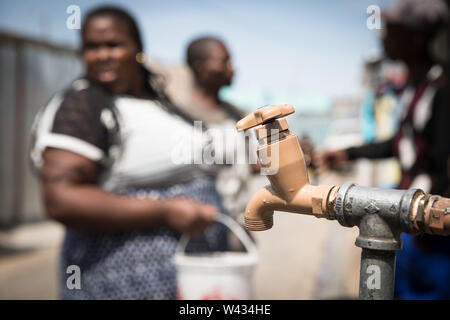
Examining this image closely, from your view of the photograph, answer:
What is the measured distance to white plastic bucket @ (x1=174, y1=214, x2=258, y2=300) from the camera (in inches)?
52.7

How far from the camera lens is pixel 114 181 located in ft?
4.91

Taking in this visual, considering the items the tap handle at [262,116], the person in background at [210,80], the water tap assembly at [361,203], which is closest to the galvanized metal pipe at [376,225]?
the water tap assembly at [361,203]

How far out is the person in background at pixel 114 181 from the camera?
1.40 meters

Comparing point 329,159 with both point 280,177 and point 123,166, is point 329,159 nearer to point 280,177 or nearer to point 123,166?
point 123,166

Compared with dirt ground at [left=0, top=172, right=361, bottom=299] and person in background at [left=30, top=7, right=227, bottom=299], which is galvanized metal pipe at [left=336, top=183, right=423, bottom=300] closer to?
person in background at [left=30, top=7, right=227, bottom=299]

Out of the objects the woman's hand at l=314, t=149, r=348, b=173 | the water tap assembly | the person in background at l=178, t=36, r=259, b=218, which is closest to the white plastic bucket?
the woman's hand at l=314, t=149, r=348, b=173

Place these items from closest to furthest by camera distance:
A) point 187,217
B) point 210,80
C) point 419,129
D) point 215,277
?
1. point 215,277
2. point 187,217
3. point 419,129
4. point 210,80

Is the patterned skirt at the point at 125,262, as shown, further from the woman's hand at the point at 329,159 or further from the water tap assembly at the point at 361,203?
the water tap assembly at the point at 361,203

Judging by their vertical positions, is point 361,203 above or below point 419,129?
below

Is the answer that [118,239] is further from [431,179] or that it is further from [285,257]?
[285,257]

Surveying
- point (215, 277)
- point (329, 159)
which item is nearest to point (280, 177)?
point (215, 277)

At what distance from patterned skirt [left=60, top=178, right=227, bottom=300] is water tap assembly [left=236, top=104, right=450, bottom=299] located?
858mm

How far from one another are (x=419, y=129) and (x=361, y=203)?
3.78 feet

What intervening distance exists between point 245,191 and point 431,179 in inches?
29.1
